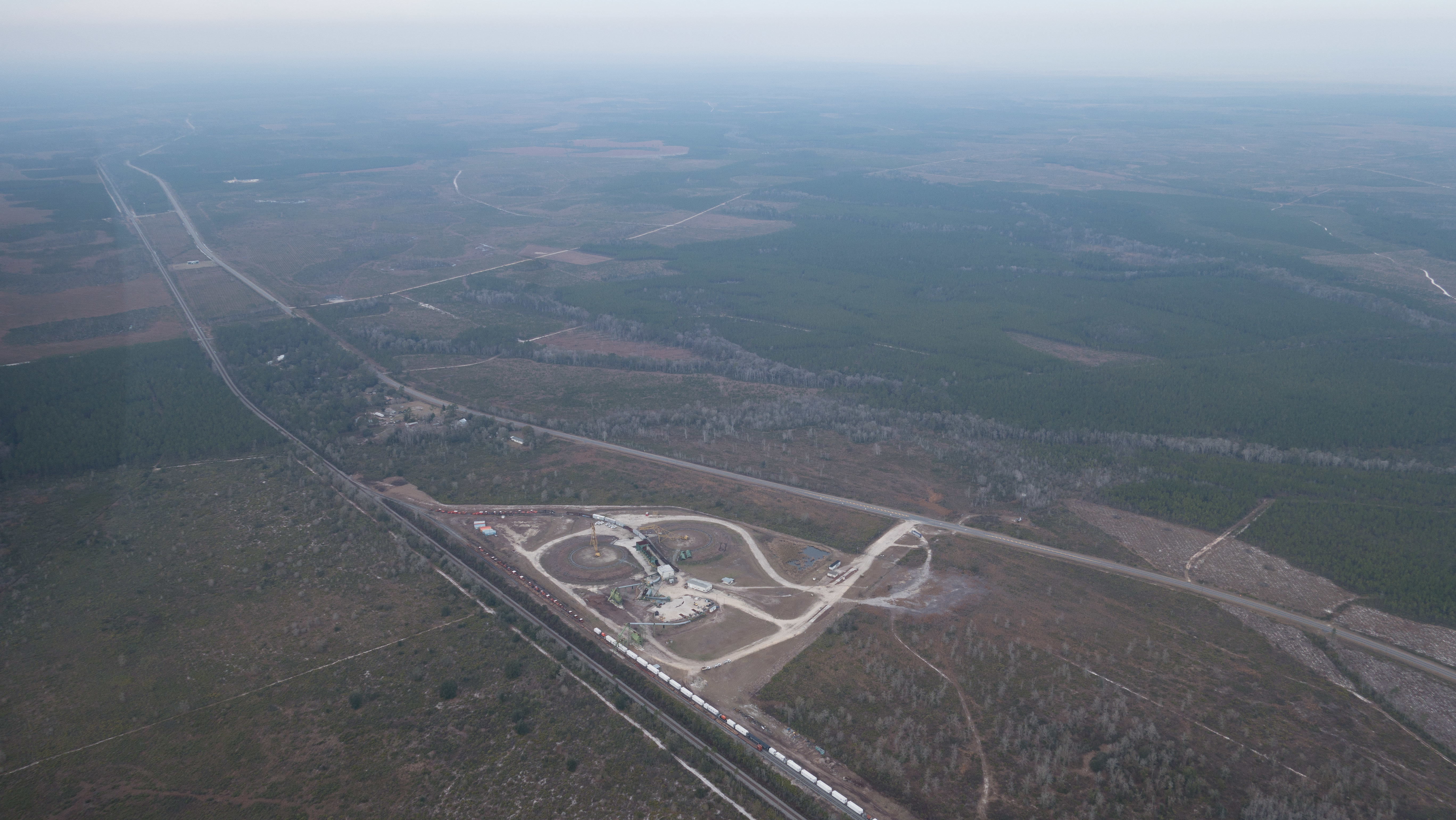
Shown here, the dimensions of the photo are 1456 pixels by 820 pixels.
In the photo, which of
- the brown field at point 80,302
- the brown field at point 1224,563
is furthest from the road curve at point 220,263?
the brown field at point 1224,563

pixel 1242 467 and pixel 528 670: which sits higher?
pixel 1242 467

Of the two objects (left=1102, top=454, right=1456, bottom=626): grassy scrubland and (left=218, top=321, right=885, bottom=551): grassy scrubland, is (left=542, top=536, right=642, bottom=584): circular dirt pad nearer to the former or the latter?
(left=218, top=321, right=885, bottom=551): grassy scrubland

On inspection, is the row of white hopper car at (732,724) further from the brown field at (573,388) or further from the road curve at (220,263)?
the road curve at (220,263)

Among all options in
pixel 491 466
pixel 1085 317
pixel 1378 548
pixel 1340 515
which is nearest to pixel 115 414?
pixel 491 466

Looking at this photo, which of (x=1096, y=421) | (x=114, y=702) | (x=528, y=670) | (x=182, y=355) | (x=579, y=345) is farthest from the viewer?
(x=579, y=345)

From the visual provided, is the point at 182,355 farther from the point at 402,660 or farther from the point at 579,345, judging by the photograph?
the point at 402,660

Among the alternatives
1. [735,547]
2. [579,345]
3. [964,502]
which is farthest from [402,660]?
→ [579,345]

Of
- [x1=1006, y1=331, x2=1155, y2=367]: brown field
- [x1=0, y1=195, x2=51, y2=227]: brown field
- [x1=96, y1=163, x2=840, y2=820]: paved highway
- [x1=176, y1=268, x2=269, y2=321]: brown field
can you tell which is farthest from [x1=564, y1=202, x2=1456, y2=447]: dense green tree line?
[x1=0, y1=195, x2=51, y2=227]: brown field
